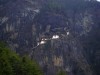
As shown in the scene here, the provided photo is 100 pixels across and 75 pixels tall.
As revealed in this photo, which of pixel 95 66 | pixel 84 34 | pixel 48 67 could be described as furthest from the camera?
pixel 84 34

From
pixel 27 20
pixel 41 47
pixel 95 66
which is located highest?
pixel 27 20

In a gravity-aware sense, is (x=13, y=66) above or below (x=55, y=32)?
below

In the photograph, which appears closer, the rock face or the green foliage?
the green foliage

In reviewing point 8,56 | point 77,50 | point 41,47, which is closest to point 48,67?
point 41,47

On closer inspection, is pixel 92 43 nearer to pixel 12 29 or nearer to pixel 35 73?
pixel 12 29

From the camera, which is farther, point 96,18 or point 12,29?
point 96,18

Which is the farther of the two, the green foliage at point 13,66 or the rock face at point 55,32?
the rock face at point 55,32

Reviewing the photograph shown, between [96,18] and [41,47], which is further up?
[96,18]

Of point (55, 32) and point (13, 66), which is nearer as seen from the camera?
point (13, 66)
